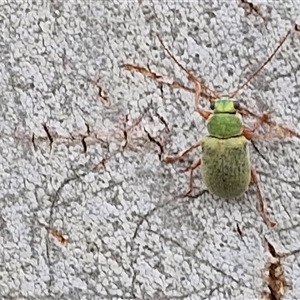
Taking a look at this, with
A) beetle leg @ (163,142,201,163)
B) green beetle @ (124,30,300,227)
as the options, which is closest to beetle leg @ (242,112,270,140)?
green beetle @ (124,30,300,227)

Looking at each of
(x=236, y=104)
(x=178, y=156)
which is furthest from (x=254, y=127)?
(x=178, y=156)

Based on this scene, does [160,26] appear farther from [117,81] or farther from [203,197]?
[203,197]

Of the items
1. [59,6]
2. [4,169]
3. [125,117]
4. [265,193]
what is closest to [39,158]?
[4,169]

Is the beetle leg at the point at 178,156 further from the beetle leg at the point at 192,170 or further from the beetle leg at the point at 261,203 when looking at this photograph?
the beetle leg at the point at 261,203

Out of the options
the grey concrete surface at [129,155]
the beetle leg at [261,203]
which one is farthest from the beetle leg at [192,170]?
the beetle leg at [261,203]

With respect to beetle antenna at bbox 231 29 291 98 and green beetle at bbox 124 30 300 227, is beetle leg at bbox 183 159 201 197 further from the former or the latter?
beetle antenna at bbox 231 29 291 98

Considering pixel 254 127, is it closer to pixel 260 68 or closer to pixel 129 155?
pixel 260 68

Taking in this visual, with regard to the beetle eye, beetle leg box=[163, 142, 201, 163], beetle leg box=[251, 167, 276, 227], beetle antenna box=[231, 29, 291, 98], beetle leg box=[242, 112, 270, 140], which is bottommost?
beetle leg box=[251, 167, 276, 227]
